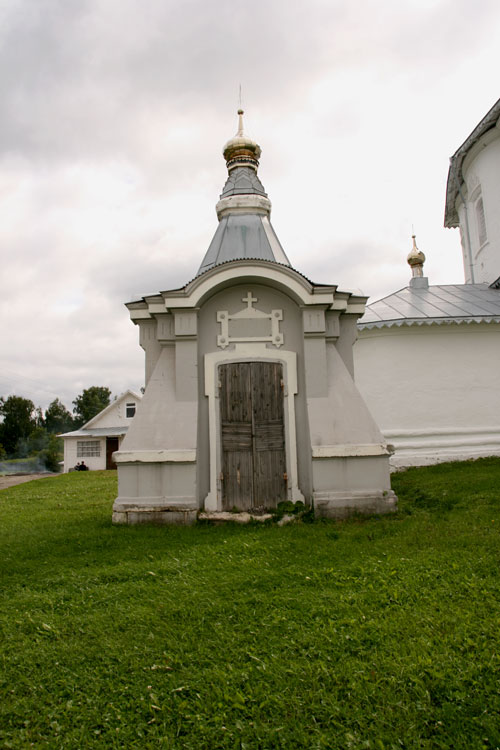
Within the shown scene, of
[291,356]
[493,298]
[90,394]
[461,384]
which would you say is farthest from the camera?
[90,394]

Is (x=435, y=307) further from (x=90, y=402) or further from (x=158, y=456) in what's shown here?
(x=90, y=402)

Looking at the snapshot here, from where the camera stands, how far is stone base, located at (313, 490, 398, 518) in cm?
764

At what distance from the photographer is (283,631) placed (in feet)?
13.4

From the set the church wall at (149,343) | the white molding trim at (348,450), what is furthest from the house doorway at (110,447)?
the white molding trim at (348,450)

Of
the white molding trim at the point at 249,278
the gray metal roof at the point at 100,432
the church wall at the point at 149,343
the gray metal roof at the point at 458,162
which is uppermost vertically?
the gray metal roof at the point at 458,162

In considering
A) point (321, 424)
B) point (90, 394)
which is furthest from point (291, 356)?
point (90, 394)

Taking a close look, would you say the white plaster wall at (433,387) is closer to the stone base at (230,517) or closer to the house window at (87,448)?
the stone base at (230,517)

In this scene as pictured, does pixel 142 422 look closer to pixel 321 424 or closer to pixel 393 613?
pixel 321 424

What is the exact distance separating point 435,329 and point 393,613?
9825 mm

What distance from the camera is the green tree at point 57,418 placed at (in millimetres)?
79188

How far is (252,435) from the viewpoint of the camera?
8.27 meters

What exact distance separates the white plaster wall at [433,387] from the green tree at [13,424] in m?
55.8

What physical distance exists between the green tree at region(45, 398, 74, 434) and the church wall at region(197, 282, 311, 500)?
75372 millimetres

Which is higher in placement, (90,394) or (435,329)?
(90,394)
